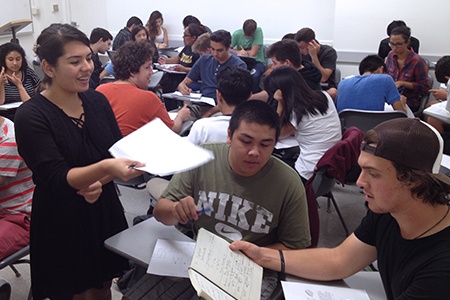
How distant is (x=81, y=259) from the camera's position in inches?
62.2

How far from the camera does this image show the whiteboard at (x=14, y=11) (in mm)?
6875

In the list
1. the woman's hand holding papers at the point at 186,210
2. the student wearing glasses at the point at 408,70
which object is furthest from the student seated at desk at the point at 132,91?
the student wearing glasses at the point at 408,70

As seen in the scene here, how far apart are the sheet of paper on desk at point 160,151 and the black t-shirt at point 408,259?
563 mm

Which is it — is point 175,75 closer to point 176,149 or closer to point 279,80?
point 279,80

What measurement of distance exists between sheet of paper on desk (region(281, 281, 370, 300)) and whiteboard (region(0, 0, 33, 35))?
7293 mm

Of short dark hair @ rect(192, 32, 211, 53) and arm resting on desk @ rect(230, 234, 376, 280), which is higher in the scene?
short dark hair @ rect(192, 32, 211, 53)

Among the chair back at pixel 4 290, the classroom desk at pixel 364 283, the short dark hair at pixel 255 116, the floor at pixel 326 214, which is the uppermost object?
the short dark hair at pixel 255 116

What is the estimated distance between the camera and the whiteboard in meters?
6.88

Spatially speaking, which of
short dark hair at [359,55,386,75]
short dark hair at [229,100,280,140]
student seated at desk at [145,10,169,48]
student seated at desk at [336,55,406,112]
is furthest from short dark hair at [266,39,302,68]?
student seated at desk at [145,10,169,48]

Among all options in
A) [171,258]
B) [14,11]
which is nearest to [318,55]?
[171,258]

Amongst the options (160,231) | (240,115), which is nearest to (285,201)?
(240,115)

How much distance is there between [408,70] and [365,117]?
1.75 m

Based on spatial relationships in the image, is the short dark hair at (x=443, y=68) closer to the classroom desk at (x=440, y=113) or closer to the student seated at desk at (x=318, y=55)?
the classroom desk at (x=440, y=113)

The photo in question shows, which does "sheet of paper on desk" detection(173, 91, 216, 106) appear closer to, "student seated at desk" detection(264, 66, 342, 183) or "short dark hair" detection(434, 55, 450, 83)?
"student seated at desk" detection(264, 66, 342, 183)
